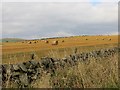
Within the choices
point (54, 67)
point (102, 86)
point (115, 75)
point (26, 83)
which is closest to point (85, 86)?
point (102, 86)

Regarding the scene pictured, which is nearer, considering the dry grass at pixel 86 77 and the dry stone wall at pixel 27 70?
the dry grass at pixel 86 77

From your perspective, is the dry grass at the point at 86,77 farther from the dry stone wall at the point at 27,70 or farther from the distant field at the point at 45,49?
the distant field at the point at 45,49

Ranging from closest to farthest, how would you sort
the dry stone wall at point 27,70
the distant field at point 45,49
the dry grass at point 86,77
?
the dry grass at point 86,77 < the dry stone wall at point 27,70 < the distant field at point 45,49

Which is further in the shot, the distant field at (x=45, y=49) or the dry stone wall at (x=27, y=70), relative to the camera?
the distant field at (x=45, y=49)

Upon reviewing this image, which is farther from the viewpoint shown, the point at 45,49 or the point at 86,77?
the point at 45,49

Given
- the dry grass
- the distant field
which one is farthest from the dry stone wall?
the dry grass

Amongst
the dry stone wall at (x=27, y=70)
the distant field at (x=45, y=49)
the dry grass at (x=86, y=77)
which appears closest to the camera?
the dry grass at (x=86, y=77)

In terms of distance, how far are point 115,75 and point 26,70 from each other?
13.5 feet

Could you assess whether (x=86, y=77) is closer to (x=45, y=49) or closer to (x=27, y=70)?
(x=27, y=70)

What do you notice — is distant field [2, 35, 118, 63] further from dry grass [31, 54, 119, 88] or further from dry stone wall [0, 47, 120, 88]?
dry grass [31, 54, 119, 88]

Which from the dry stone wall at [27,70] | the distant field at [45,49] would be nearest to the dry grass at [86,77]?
the dry stone wall at [27,70]

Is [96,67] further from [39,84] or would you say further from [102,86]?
[39,84]

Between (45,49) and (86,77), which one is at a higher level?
(86,77)

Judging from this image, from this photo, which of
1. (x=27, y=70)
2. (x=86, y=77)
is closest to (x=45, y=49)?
(x=27, y=70)
